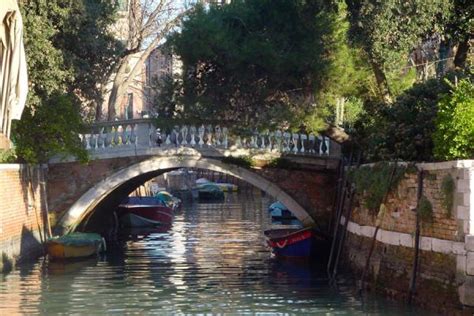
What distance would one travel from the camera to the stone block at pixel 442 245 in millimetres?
11305

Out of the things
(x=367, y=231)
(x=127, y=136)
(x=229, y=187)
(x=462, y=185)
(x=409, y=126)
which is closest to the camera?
(x=462, y=185)

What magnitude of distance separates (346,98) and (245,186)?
3677 cm

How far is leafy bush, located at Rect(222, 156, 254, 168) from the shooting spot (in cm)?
1897

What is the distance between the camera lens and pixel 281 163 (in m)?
18.9

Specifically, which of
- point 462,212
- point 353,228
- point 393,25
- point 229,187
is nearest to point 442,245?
point 462,212

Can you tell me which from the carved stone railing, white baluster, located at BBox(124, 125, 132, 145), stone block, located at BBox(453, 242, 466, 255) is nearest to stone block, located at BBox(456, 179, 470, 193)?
stone block, located at BBox(453, 242, 466, 255)

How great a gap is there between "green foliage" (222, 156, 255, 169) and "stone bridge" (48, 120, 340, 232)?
3.4 inches

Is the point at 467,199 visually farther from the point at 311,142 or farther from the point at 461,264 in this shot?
the point at 311,142

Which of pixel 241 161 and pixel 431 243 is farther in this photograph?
pixel 241 161

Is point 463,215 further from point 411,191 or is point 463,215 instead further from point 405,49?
point 405,49

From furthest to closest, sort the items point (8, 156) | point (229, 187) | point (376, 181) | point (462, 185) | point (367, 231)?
1. point (229, 187)
2. point (8, 156)
3. point (367, 231)
4. point (376, 181)
5. point (462, 185)

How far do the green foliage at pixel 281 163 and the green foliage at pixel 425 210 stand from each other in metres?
6.79

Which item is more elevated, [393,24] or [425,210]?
[393,24]

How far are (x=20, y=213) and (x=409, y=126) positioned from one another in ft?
25.2
